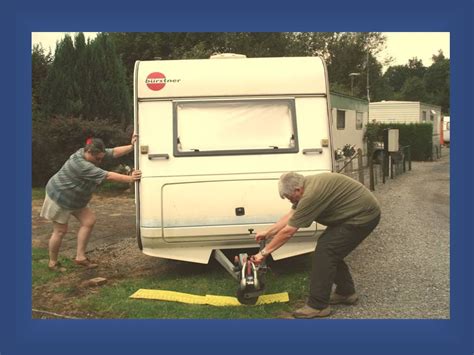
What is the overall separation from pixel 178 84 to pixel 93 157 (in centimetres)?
132

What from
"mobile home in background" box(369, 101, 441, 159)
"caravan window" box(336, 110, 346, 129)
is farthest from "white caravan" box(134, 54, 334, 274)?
"mobile home in background" box(369, 101, 441, 159)

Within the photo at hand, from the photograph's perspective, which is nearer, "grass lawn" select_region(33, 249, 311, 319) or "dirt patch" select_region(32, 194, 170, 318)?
"grass lawn" select_region(33, 249, 311, 319)

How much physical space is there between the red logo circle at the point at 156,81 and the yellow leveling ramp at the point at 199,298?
7.14ft

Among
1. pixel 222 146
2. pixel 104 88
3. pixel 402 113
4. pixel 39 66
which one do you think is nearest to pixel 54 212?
pixel 222 146

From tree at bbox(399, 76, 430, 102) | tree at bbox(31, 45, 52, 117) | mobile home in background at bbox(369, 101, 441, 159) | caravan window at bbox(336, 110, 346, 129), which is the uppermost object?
tree at bbox(399, 76, 430, 102)

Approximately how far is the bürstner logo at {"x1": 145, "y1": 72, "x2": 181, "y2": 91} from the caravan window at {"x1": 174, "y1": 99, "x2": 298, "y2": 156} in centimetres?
26

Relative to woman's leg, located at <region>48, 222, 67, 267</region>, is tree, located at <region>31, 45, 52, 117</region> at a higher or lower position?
higher

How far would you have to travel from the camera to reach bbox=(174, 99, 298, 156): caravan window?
5.90 m

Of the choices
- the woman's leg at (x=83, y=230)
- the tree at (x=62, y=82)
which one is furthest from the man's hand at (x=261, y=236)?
the tree at (x=62, y=82)

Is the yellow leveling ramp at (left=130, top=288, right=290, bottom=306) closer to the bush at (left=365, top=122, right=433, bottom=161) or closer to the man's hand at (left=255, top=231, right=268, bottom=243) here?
the man's hand at (left=255, top=231, right=268, bottom=243)

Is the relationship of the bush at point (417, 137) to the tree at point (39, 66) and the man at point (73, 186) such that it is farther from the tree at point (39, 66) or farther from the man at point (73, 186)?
the man at point (73, 186)

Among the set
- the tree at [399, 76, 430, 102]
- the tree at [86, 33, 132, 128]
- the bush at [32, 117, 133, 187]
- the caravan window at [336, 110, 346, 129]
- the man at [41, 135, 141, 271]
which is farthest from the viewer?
the tree at [399, 76, 430, 102]

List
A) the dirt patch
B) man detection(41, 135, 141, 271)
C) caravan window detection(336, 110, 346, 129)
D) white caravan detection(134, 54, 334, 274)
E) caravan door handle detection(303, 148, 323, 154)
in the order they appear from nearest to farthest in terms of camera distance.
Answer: the dirt patch → white caravan detection(134, 54, 334, 274) → caravan door handle detection(303, 148, 323, 154) → man detection(41, 135, 141, 271) → caravan window detection(336, 110, 346, 129)

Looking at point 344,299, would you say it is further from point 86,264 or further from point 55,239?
point 55,239
